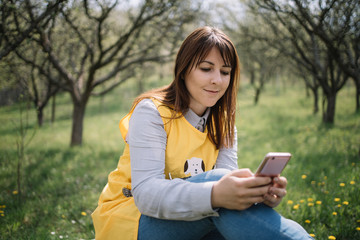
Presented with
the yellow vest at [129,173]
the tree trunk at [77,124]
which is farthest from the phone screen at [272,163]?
the tree trunk at [77,124]

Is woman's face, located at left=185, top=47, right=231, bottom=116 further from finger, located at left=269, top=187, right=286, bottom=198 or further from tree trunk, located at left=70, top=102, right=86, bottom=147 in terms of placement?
tree trunk, located at left=70, top=102, right=86, bottom=147

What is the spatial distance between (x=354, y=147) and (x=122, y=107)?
13.1 meters

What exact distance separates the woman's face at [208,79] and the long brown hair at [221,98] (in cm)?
3

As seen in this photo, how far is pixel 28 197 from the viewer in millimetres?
3225

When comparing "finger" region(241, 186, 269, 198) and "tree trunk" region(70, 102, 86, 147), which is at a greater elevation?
"finger" region(241, 186, 269, 198)

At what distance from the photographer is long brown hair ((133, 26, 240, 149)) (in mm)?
1593

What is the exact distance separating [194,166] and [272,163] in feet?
1.94

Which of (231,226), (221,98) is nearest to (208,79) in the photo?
(221,98)

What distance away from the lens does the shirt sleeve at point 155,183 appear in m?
1.22

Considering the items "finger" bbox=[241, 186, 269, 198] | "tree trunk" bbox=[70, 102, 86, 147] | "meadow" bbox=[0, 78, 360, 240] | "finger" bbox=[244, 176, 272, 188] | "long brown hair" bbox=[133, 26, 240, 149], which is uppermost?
"long brown hair" bbox=[133, 26, 240, 149]

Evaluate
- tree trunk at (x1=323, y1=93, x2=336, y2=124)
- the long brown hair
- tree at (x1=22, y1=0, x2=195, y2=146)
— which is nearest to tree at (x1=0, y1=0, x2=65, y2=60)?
tree at (x1=22, y1=0, x2=195, y2=146)

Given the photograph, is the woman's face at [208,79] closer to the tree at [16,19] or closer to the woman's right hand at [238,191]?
the woman's right hand at [238,191]

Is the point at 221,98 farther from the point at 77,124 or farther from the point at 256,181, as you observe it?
the point at 77,124

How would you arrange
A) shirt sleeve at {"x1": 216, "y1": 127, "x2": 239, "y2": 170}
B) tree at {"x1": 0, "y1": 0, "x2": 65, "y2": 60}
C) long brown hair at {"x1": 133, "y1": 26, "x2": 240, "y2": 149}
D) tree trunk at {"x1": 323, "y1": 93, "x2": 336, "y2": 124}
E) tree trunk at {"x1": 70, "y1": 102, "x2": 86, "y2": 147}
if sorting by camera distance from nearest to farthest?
long brown hair at {"x1": 133, "y1": 26, "x2": 240, "y2": 149}
shirt sleeve at {"x1": 216, "y1": 127, "x2": 239, "y2": 170}
tree at {"x1": 0, "y1": 0, "x2": 65, "y2": 60}
tree trunk at {"x1": 70, "y1": 102, "x2": 86, "y2": 147}
tree trunk at {"x1": 323, "y1": 93, "x2": 336, "y2": 124}
